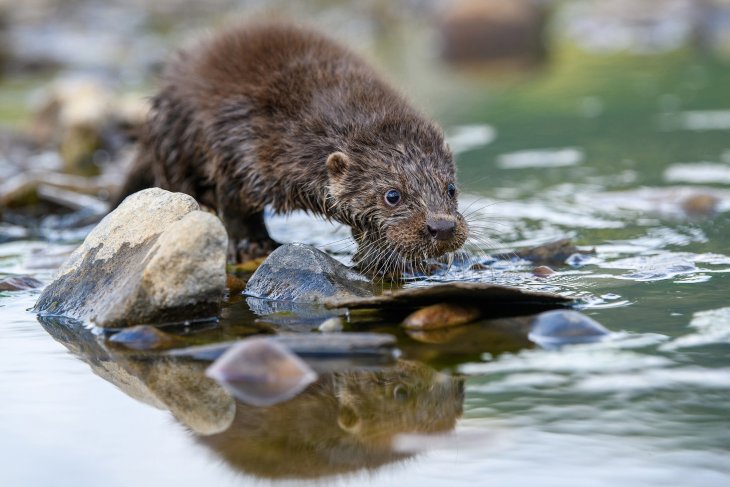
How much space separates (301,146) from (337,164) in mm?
380

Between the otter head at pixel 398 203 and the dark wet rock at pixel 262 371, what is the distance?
172 centimetres

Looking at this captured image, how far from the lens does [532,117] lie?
1377 centimetres

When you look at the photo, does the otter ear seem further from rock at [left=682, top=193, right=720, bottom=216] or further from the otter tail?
rock at [left=682, top=193, right=720, bottom=216]

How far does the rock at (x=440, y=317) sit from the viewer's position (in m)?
5.17

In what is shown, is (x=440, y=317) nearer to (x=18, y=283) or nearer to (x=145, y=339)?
(x=145, y=339)

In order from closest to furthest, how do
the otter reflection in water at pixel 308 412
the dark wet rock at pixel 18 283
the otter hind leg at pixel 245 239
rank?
1. the otter reflection in water at pixel 308 412
2. the dark wet rock at pixel 18 283
3. the otter hind leg at pixel 245 239

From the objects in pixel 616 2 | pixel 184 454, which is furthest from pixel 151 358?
pixel 616 2

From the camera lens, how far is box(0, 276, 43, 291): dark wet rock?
6.33 meters

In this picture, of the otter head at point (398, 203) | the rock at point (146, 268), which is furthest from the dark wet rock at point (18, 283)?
the otter head at point (398, 203)

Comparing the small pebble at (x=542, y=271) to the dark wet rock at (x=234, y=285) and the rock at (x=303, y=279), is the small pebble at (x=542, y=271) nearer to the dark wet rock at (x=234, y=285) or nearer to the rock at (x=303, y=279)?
the rock at (x=303, y=279)

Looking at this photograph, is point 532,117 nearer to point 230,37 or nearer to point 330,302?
point 230,37

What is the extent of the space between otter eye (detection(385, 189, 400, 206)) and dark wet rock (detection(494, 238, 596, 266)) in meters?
1.08

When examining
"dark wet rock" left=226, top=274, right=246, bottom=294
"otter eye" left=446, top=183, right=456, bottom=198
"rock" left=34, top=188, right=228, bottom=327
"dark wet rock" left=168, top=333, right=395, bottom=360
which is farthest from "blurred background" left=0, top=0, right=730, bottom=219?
"dark wet rock" left=168, top=333, right=395, bottom=360

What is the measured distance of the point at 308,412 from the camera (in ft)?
13.6
